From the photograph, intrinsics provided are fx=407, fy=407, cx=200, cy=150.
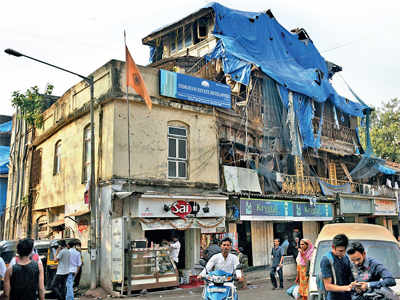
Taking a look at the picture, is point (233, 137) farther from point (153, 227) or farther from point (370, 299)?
point (370, 299)

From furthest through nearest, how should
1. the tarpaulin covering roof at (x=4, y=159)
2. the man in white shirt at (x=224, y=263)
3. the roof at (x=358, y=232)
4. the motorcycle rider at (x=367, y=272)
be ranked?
1. the tarpaulin covering roof at (x=4, y=159)
2. the roof at (x=358, y=232)
3. the man in white shirt at (x=224, y=263)
4. the motorcycle rider at (x=367, y=272)

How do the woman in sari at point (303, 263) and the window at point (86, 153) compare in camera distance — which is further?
the window at point (86, 153)

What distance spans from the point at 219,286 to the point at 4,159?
2642 cm

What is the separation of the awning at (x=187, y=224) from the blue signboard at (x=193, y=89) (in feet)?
15.8

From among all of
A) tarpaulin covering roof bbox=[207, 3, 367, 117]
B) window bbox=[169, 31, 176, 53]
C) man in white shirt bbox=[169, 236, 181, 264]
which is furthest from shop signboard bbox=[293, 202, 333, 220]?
window bbox=[169, 31, 176, 53]

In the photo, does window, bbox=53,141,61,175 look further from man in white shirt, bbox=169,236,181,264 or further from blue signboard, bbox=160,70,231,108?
man in white shirt, bbox=169,236,181,264

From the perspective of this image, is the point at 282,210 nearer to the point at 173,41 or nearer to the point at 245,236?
the point at 245,236

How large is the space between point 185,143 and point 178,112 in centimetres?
126

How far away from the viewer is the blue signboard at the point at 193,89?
15.9 m

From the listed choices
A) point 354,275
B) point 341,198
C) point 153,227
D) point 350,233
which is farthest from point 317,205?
point 354,275

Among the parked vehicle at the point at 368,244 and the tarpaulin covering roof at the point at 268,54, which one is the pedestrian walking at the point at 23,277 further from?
the tarpaulin covering roof at the point at 268,54

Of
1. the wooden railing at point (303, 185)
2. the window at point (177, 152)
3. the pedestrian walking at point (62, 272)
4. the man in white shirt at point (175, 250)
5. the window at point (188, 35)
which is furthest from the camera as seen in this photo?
the window at point (188, 35)

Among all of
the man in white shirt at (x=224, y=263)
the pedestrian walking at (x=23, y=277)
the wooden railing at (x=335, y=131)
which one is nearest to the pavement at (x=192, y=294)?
the man in white shirt at (x=224, y=263)

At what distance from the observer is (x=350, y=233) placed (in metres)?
7.49
